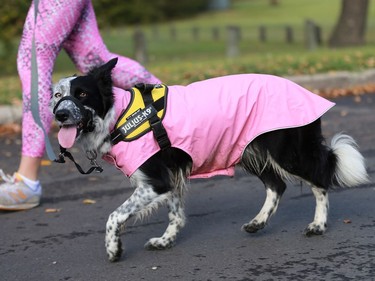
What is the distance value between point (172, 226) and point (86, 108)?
1.01 m

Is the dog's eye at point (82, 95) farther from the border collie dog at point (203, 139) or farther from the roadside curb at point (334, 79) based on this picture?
the roadside curb at point (334, 79)

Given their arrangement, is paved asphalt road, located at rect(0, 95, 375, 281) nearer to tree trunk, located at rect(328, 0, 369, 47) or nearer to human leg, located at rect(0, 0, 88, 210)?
human leg, located at rect(0, 0, 88, 210)

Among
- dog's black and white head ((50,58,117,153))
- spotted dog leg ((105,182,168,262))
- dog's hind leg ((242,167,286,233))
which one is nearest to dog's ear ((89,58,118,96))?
dog's black and white head ((50,58,117,153))

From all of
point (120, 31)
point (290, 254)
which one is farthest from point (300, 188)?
point (120, 31)

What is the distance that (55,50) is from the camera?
235 inches

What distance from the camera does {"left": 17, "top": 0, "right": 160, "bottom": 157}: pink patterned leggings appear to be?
5.84 m

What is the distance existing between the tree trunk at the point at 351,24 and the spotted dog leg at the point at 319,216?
17.5 meters

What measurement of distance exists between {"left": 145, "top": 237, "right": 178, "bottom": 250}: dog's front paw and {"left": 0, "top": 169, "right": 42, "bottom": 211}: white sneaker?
4.82ft

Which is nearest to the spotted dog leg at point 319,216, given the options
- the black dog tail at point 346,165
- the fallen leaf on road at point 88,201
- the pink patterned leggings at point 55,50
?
the black dog tail at point 346,165

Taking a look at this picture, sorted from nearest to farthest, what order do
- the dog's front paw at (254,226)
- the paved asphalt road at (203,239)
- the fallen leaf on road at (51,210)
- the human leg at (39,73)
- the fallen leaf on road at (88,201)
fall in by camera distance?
1. the paved asphalt road at (203,239)
2. the dog's front paw at (254,226)
3. the human leg at (39,73)
4. the fallen leaf on road at (51,210)
5. the fallen leaf on road at (88,201)

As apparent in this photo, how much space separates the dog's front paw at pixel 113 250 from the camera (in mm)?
4536

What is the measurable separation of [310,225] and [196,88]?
113 centimetres

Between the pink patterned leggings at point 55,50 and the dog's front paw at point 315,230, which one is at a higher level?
the pink patterned leggings at point 55,50

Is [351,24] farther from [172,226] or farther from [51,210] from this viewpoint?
[172,226]
